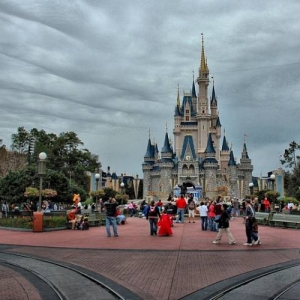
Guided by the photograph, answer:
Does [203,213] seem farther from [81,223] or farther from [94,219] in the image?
[94,219]

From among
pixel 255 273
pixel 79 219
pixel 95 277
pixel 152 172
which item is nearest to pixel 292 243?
pixel 255 273

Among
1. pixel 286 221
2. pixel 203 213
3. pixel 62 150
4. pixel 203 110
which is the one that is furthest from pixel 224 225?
pixel 203 110

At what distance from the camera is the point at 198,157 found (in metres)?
106

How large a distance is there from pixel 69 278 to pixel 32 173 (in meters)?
27.8

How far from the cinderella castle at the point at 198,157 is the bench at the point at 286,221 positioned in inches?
2788

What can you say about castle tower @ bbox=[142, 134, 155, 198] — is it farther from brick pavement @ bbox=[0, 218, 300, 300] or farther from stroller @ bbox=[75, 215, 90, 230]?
brick pavement @ bbox=[0, 218, 300, 300]

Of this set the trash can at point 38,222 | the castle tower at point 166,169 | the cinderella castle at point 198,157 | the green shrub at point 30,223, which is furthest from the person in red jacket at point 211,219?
the castle tower at point 166,169

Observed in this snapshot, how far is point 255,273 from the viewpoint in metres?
9.90

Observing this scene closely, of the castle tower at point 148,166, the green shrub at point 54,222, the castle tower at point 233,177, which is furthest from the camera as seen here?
the castle tower at point 148,166

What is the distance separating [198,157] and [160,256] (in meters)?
94.7

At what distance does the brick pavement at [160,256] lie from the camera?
29.3ft

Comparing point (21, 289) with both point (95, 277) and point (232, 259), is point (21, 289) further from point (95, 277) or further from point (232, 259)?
point (232, 259)

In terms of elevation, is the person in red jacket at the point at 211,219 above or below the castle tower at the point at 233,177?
below

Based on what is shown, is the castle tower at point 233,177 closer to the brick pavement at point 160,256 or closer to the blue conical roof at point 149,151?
the blue conical roof at point 149,151
